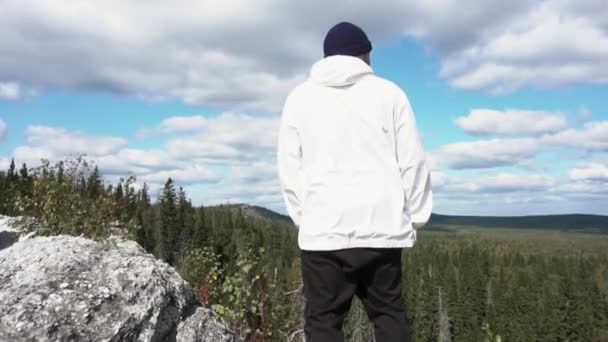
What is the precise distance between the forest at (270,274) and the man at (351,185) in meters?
2.85

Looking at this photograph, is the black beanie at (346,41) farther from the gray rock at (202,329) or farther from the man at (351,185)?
the gray rock at (202,329)

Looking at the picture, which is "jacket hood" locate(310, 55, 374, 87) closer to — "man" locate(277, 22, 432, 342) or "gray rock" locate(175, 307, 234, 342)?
"man" locate(277, 22, 432, 342)

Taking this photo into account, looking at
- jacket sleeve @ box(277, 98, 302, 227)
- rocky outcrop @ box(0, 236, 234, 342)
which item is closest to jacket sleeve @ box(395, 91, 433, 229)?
jacket sleeve @ box(277, 98, 302, 227)

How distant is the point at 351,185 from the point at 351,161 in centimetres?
16

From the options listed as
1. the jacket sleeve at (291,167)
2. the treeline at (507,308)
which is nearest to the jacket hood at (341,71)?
the jacket sleeve at (291,167)

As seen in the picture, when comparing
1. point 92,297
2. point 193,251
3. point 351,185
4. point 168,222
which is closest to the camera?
point 351,185

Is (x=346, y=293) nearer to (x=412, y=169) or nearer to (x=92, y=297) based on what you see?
(x=412, y=169)

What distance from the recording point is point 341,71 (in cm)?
347

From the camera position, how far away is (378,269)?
3.30 m

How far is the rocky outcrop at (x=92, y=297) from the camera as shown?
167 inches

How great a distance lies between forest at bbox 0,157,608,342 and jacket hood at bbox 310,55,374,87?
3333 millimetres

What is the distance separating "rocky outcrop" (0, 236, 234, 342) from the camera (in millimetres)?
4254

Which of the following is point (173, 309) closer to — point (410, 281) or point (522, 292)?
point (410, 281)

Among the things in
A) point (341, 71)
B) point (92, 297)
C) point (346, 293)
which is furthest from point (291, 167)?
point (92, 297)
